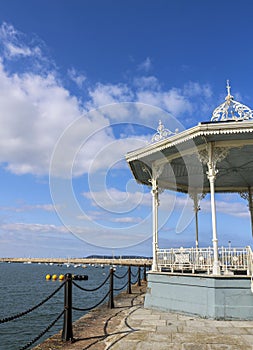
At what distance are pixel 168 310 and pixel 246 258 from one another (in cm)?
255

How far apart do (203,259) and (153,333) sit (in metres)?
3.33

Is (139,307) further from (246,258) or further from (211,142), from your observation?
(211,142)

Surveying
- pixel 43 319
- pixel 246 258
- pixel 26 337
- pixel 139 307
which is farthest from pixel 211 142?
→ pixel 43 319

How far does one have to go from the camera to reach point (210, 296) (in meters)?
7.80

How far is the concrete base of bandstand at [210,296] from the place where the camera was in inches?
300

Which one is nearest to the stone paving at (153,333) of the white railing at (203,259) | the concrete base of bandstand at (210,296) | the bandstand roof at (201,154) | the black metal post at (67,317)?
the black metal post at (67,317)

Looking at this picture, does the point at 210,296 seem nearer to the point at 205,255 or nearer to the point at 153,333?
the point at 205,255

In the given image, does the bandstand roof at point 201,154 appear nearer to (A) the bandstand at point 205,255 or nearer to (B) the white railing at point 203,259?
(A) the bandstand at point 205,255

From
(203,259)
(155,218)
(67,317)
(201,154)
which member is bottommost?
(67,317)

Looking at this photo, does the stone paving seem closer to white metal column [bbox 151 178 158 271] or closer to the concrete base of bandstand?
the concrete base of bandstand

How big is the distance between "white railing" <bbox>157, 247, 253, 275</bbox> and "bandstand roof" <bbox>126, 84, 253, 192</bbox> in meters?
2.56

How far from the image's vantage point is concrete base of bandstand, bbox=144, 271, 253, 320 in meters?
7.62

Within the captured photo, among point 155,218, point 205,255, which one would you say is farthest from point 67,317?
point 155,218

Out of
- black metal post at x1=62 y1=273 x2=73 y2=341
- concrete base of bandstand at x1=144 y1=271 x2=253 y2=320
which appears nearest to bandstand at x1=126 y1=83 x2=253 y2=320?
concrete base of bandstand at x1=144 y1=271 x2=253 y2=320
